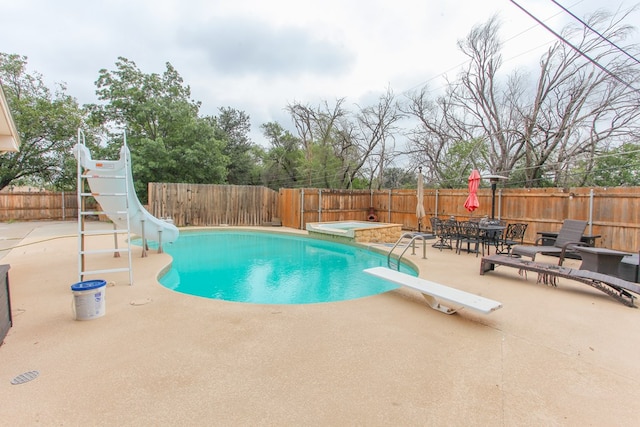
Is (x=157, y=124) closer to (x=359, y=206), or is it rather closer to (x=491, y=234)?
(x=359, y=206)

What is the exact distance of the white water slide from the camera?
4785 millimetres

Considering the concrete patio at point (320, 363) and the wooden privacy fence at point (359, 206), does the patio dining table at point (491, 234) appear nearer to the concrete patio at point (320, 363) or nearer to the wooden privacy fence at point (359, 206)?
the wooden privacy fence at point (359, 206)

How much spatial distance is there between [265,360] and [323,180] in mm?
18696

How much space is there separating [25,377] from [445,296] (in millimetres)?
3733

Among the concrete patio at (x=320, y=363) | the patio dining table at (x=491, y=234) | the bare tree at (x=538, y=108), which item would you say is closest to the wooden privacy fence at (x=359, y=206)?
the patio dining table at (x=491, y=234)

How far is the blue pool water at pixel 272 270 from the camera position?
533 cm

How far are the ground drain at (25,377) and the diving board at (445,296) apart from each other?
355 cm

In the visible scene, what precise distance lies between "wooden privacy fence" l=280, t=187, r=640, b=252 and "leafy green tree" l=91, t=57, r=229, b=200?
5.37 meters

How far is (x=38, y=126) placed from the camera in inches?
598

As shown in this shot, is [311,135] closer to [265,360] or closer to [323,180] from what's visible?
[323,180]

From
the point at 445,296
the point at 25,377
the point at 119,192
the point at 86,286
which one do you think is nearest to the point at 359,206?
the point at 119,192

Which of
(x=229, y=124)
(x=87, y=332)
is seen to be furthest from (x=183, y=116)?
(x=87, y=332)

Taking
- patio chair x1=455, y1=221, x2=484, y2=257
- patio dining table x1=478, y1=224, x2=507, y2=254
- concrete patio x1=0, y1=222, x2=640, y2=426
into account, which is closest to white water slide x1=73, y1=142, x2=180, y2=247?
concrete patio x1=0, y1=222, x2=640, y2=426

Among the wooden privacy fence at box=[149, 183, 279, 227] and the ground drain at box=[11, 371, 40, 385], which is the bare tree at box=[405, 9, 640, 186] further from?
the ground drain at box=[11, 371, 40, 385]
